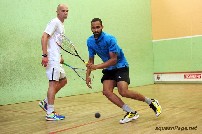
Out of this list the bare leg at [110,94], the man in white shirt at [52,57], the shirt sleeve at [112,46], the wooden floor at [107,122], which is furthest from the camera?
the man in white shirt at [52,57]

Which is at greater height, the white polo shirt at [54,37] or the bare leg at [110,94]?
the white polo shirt at [54,37]

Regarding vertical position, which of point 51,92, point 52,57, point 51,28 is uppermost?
point 51,28

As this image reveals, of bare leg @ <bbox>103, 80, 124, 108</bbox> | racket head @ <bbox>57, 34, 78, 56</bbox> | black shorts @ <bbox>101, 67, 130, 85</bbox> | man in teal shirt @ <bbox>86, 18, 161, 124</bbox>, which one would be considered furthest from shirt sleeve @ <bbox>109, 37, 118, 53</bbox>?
racket head @ <bbox>57, 34, 78, 56</bbox>

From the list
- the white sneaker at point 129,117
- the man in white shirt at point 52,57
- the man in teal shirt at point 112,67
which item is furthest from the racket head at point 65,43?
the white sneaker at point 129,117

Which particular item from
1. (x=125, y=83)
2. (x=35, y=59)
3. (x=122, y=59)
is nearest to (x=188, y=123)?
(x=125, y=83)

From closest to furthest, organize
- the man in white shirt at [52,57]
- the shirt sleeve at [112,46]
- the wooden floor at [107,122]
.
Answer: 1. the wooden floor at [107,122]
2. the shirt sleeve at [112,46]
3. the man in white shirt at [52,57]

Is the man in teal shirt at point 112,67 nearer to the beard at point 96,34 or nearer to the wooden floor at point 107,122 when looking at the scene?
the beard at point 96,34

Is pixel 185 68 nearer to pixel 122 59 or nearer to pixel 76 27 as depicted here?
pixel 76 27

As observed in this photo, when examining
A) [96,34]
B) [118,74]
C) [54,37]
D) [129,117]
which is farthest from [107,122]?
[54,37]

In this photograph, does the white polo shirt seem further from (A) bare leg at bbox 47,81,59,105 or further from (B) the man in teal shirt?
(B) the man in teal shirt

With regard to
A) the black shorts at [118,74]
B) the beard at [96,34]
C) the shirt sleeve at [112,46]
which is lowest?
the black shorts at [118,74]

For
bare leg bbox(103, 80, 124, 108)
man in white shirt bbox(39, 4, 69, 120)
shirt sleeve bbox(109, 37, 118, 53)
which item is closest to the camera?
shirt sleeve bbox(109, 37, 118, 53)

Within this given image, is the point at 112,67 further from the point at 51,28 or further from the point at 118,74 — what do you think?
the point at 51,28

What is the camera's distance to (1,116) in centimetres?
332
